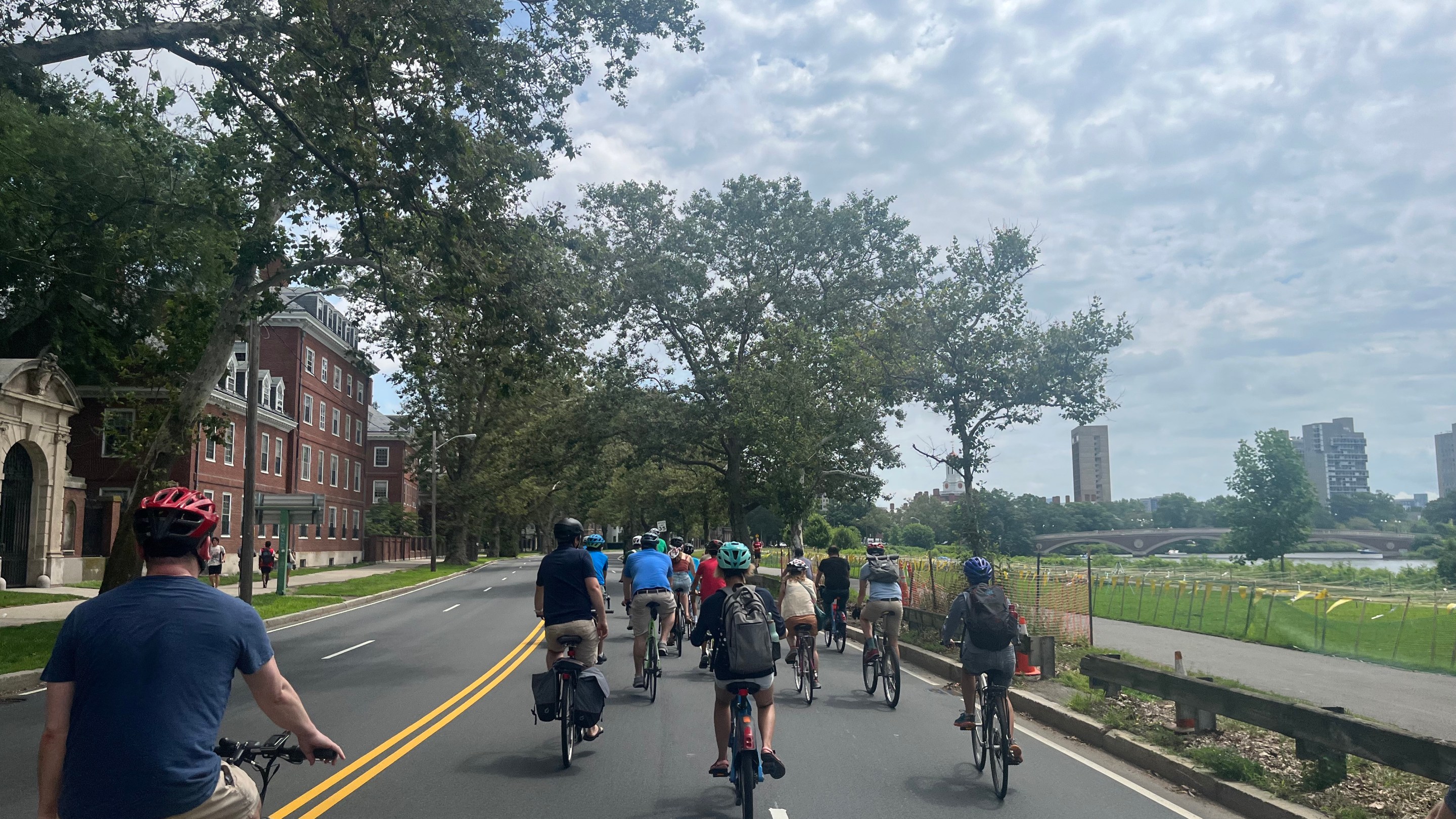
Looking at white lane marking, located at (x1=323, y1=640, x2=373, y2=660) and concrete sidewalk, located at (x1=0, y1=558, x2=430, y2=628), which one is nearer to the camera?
white lane marking, located at (x1=323, y1=640, x2=373, y2=660)

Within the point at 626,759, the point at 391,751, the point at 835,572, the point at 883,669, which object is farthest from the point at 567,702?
the point at 835,572

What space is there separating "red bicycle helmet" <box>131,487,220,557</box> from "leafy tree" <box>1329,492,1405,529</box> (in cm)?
4122

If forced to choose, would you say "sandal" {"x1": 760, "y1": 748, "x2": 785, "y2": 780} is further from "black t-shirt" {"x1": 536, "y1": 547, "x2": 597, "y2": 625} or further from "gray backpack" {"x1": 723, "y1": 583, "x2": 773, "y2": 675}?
"black t-shirt" {"x1": 536, "y1": 547, "x2": 597, "y2": 625}

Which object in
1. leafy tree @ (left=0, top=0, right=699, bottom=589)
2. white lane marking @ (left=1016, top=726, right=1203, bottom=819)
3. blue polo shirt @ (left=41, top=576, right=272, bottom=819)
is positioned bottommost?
white lane marking @ (left=1016, top=726, right=1203, bottom=819)

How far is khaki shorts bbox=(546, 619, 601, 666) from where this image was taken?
8703mm

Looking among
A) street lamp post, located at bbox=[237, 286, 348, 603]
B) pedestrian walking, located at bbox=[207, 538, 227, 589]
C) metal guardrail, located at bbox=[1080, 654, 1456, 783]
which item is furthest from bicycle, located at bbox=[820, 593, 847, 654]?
pedestrian walking, located at bbox=[207, 538, 227, 589]

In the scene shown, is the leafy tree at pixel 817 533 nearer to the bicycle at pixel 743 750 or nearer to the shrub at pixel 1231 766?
the shrub at pixel 1231 766

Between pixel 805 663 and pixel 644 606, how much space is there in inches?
79.9

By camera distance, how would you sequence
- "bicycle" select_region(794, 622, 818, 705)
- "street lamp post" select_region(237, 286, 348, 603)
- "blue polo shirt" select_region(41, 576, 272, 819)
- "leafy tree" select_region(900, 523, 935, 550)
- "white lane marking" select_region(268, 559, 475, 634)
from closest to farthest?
"blue polo shirt" select_region(41, 576, 272, 819)
"bicycle" select_region(794, 622, 818, 705)
"white lane marking" select_region(268, 559, 475, 634)
"street lamp post" select_region(237, 286, 348, 603)
"leafy tree" select_region(900, 523, 935, 550)

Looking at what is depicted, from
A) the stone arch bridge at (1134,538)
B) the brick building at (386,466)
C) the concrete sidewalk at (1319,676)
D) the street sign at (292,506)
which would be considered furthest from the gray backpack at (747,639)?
the brick building at (386,466)

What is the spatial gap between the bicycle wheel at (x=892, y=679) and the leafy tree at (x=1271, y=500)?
39.6m

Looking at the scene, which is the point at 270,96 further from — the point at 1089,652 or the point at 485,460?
the point at 485,460

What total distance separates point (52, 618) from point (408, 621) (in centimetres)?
732

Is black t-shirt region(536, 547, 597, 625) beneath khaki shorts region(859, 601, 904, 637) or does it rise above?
above
